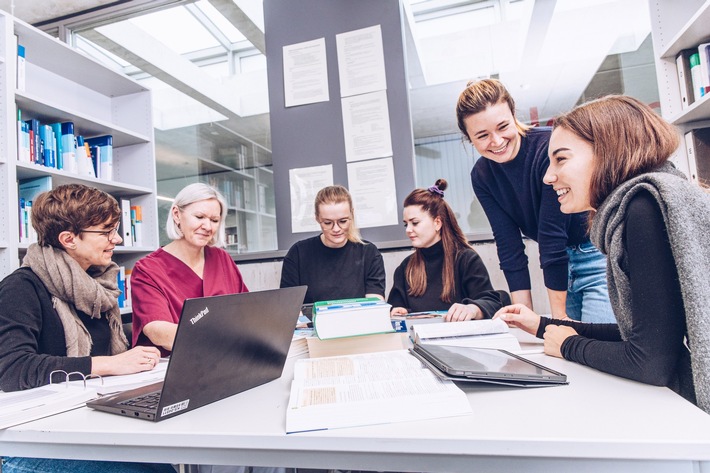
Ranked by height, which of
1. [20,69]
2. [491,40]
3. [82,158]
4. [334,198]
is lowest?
[334,198]

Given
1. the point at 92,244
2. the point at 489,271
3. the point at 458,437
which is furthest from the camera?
the point at 489,271

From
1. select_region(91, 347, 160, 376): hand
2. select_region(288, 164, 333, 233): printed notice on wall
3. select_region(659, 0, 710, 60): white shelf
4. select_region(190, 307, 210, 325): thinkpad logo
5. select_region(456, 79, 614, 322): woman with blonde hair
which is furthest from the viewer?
select_region(288, 164, 333, 233): printed notice on wall

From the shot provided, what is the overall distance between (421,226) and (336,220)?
44cm

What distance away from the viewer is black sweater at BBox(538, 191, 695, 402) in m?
0.70

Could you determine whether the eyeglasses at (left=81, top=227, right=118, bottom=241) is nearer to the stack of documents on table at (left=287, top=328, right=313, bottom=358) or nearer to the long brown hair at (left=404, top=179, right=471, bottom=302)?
the stack of documents on table at (left=287, top=328, right=313, bottom=358)

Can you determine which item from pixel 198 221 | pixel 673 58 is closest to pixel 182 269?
pixel 198 221

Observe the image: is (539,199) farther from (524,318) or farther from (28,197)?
(28,197)

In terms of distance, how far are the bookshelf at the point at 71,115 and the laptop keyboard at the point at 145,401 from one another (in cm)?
168

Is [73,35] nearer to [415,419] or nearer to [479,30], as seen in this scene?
[479,30]

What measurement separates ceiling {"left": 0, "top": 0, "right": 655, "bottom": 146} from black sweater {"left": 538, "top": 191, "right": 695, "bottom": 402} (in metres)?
2.19

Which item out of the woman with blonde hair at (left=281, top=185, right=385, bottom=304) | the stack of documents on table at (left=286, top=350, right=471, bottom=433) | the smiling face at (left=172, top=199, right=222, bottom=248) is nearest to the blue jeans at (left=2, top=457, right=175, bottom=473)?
the stack of documents on table at (left=286, top=350, right=471, bottom=433)

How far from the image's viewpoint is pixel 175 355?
2.10 feet

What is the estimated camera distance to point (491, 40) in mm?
3043

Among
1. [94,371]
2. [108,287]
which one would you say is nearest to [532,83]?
[108,287]
